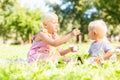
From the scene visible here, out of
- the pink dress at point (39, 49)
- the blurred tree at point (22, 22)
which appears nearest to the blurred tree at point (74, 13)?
the blurred tree at point (22, 22)

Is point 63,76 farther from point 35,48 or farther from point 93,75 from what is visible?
point 35,48

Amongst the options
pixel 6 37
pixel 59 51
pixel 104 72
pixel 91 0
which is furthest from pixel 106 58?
pixel 6 37

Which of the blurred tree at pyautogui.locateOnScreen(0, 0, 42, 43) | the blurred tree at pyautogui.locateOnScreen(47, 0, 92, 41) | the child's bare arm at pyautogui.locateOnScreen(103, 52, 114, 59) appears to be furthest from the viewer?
the blurred tree at pyautogui.locateOnScreen(47, 0, 92, 41)

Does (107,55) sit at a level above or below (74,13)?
above

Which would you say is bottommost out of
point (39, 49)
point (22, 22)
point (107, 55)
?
point (22, 22)

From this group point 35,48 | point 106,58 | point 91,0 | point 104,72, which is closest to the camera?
point 104,72

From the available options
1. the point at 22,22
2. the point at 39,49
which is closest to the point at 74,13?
the point at 22,22

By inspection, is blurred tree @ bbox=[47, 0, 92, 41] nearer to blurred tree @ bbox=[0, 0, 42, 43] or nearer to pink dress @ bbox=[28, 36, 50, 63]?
blurred tree @ bbox=[0, 0, 42, 43]

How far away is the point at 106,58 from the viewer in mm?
7117

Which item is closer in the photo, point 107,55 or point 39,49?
point 107,55

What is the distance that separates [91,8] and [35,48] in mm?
66620

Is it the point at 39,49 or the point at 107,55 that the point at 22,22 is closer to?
the point at 39,49

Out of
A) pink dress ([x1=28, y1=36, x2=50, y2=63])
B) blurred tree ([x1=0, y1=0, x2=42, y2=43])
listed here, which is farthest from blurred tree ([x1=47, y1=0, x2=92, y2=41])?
pink dress ([x1=28, y1=36, x2=50, y2=63])

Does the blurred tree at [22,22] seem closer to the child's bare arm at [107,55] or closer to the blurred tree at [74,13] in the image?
the blurred tree at [74,13]
